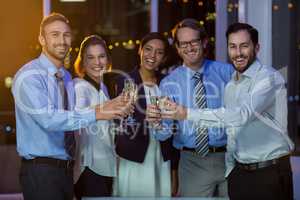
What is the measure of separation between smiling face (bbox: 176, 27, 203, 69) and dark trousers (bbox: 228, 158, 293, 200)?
2.61ft

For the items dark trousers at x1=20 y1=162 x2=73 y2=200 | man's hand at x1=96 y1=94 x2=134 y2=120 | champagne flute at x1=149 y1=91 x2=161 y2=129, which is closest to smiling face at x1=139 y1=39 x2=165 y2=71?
champagne flute at x1=149 y1=91 x2=161 y2=129

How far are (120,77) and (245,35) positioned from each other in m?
0.90

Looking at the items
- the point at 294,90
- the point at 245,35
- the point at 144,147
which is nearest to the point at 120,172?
the point at 144,147

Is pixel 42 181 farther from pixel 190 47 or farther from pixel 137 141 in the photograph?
pixel 190 47

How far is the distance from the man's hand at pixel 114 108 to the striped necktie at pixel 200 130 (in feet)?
1.53

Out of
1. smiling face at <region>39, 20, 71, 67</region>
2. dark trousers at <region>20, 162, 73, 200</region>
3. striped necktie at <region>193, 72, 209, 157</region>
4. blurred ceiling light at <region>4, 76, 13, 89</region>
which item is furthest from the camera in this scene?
blurred ceiling light at <region>4, 76, 13, 89</region>

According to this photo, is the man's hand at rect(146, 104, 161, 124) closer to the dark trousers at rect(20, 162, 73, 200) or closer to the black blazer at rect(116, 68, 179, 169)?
the black blazer at rect(116, 68, 179, 169)

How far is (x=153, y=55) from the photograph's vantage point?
13.9 ft

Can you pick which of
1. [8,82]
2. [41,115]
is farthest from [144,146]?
[8,82]

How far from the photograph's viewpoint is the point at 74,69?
13.8ft

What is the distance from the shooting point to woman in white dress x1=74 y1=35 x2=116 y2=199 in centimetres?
420

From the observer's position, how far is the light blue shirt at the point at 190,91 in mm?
4207

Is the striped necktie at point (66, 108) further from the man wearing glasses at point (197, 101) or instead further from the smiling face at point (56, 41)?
the man wearing glasses at point (197, 101)

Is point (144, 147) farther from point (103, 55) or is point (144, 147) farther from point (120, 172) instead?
point (103, 55)
